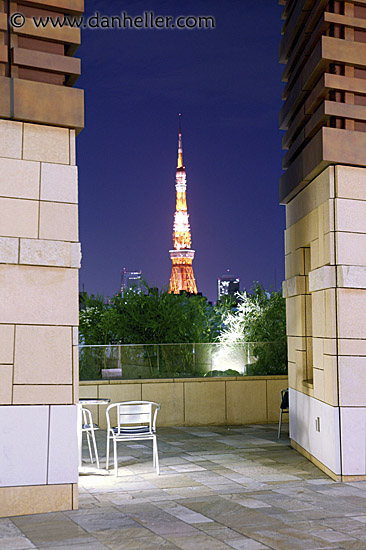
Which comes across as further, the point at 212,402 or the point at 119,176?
the point at 119,176

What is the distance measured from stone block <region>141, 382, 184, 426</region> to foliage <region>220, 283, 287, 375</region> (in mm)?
1521

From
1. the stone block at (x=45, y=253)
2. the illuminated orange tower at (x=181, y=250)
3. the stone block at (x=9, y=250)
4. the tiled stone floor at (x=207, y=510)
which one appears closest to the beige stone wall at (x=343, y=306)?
the tiled stone floor at (x=207, y=510)

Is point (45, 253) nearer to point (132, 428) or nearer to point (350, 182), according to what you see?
point (132, 428)

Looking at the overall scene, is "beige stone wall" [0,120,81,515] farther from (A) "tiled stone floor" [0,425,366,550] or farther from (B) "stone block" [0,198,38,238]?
(A) "tiled stone floor" [0,425,366,550]

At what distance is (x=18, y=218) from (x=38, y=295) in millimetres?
756

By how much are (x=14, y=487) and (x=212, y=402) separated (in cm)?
676

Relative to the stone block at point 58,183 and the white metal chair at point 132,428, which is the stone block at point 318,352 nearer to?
the white metal chair at point 132,428

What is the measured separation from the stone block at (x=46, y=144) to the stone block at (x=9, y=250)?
0.83 m

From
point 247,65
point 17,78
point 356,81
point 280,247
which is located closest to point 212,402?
point 356,81

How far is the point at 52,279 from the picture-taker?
6664 millimetres

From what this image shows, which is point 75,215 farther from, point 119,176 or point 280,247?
point 119,176

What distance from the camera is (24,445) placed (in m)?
6.41

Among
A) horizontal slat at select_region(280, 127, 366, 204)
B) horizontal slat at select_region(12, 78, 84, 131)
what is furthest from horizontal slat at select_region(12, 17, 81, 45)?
horizontal slat at select_region(280, 127, 366, 204)

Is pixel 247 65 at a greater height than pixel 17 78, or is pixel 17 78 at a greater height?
pixel 247 65
